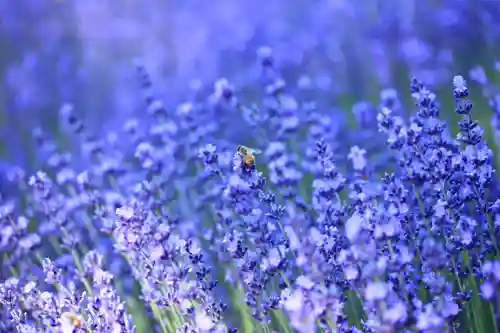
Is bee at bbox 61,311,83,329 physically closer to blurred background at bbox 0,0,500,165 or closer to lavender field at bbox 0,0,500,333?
lavender field at bbox 0,0,500,333

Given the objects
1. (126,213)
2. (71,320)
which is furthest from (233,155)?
(71,320)

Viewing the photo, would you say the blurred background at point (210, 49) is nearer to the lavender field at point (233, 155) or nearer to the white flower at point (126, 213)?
the lavender field at point (233, 155)

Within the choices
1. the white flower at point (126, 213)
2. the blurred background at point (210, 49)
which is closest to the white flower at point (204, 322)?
the white flower at point (126, 213)

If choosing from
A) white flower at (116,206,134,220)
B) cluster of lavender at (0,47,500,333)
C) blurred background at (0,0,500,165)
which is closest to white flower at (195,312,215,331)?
cluster of lavender at (0,47,500,333)

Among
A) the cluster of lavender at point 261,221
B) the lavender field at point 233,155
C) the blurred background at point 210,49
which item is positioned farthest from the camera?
the blurred background at point 210,49

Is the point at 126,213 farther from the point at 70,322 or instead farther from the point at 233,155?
the point at 233,155

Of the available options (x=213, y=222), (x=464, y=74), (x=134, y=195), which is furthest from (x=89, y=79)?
(x=464, y=74)

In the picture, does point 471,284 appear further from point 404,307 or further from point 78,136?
point 78,136
